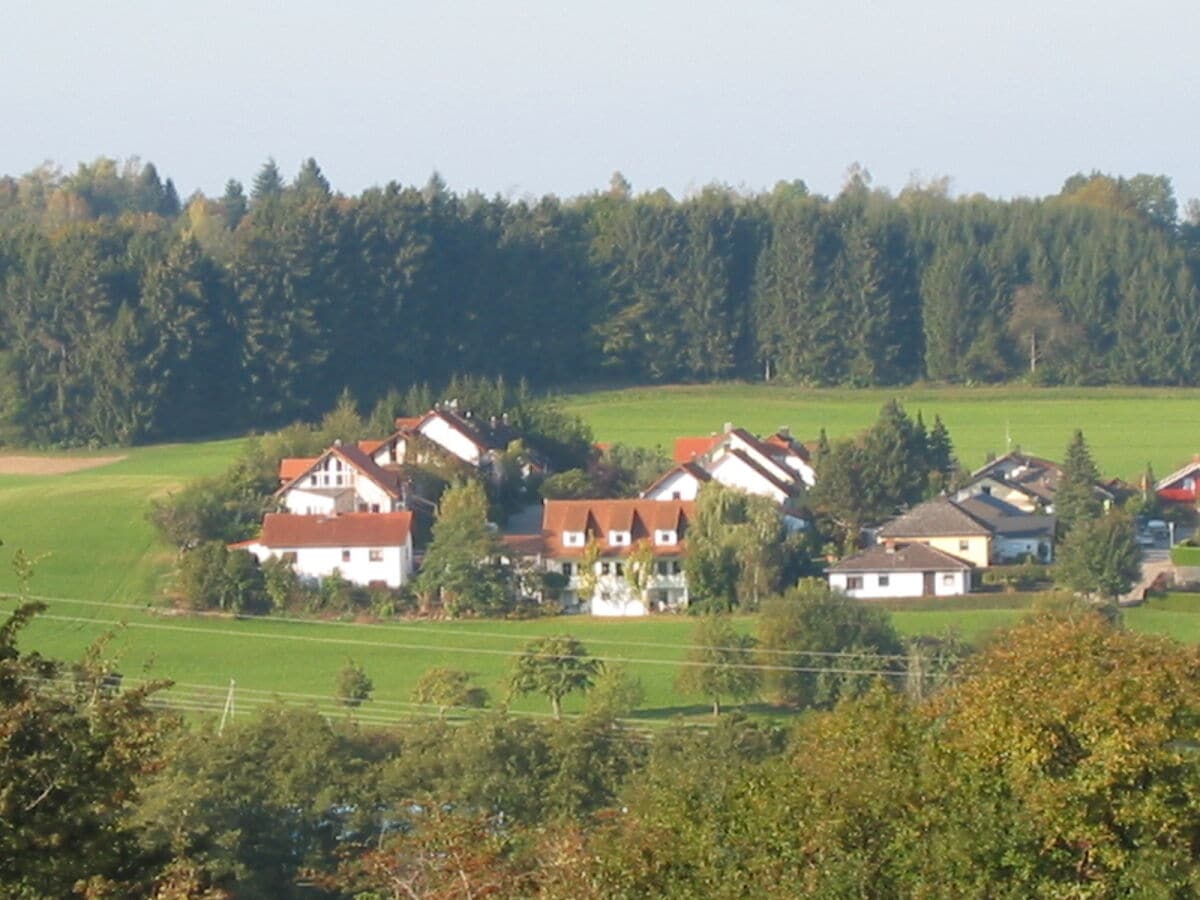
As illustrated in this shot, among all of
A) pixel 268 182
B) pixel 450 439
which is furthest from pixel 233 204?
pixel 450 439

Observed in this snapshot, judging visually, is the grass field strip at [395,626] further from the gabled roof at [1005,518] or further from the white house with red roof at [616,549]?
the gabled roof at [1005,518]

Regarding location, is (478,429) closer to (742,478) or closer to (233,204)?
(742,478)

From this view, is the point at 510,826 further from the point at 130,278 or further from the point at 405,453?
the point at 130,278

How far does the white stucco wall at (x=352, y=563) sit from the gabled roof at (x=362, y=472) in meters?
3.28

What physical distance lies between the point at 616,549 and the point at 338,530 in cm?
337

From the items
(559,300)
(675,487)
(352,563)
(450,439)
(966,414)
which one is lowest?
(352,563)

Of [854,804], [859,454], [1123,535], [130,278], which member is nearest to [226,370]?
[130,278]

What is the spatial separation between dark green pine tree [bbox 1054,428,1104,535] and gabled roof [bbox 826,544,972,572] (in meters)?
2.97

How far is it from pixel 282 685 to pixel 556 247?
114 ft

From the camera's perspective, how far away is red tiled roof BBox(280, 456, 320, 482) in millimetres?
32281

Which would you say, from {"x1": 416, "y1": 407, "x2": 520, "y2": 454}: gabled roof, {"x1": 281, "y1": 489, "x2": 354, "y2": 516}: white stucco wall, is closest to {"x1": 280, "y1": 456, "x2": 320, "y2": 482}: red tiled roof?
{"x1": 281, "y1": 489, "x2": 354, "y2": 516}: white stucco wall

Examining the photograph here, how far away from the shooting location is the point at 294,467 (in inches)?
1288

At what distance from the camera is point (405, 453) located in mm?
33312

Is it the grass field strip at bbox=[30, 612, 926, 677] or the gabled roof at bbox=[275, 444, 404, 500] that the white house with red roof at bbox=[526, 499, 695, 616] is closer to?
the gabled roof at bbox=[275, 444, 404, 500]
